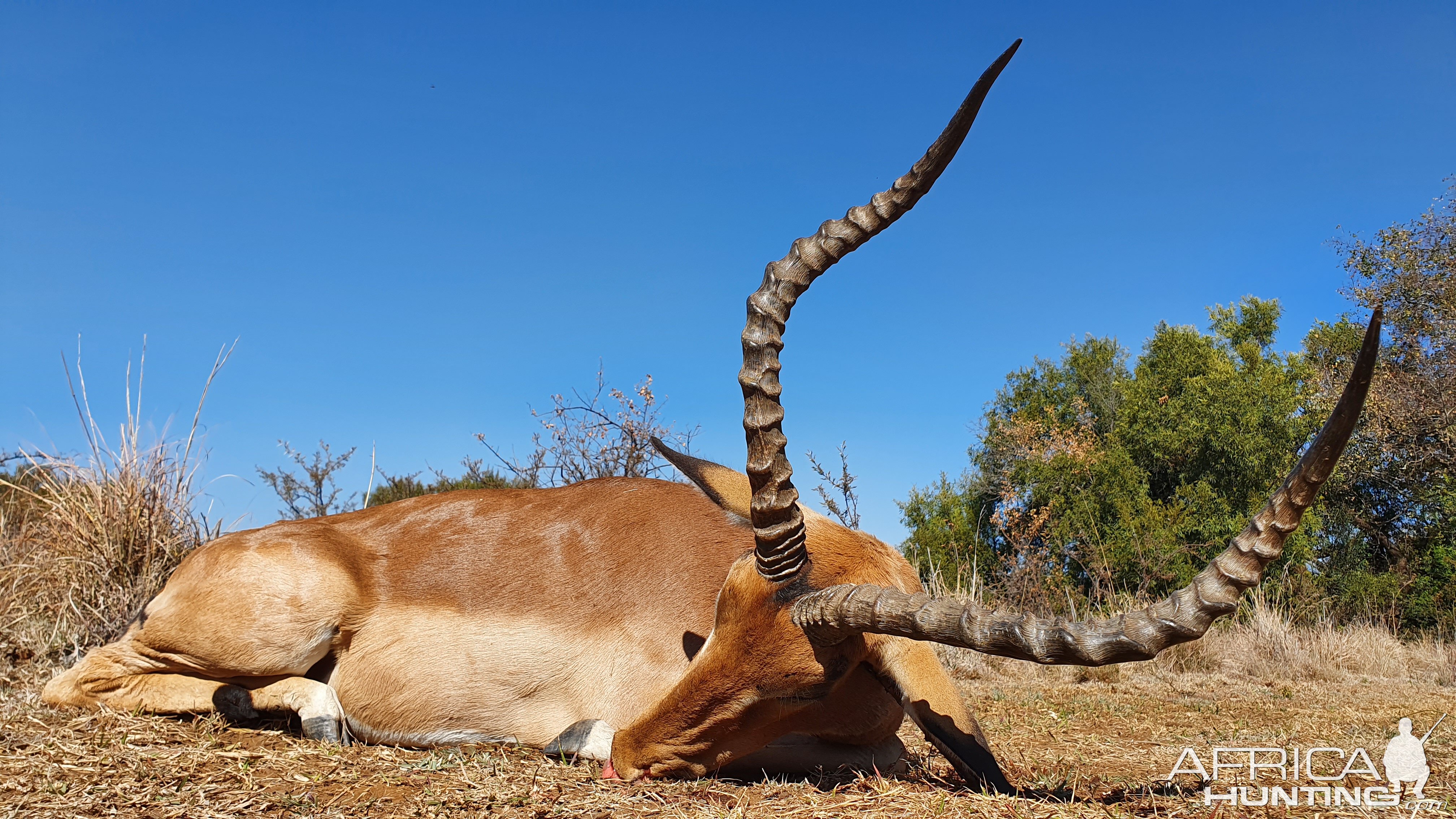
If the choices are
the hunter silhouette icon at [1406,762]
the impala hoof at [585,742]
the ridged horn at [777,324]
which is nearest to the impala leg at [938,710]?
the ridged horn at [777,324]

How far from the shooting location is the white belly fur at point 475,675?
4477 mm

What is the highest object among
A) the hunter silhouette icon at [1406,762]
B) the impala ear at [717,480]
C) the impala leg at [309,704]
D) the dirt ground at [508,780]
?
the impala ear at [717,480]

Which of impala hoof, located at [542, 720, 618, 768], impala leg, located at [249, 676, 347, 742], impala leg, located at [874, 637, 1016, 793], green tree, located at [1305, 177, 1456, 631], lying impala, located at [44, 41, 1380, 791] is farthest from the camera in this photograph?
green tree, located at [1305, 177, 1456, 631]

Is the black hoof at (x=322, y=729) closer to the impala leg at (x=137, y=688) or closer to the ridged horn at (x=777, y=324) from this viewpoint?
the impala leg at (x=137, y=688)

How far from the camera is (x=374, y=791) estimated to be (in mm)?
3666

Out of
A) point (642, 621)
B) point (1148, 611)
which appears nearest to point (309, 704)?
point (642, 621)

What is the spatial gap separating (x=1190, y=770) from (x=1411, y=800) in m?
0.85

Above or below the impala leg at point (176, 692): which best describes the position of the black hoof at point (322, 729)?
below

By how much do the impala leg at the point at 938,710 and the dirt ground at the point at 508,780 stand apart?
→ 112 mm

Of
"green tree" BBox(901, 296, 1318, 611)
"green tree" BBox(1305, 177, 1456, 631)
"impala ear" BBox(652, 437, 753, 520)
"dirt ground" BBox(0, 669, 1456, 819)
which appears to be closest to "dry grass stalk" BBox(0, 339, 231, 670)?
"dirt ground" BBox(0, 669, 1456, 819)

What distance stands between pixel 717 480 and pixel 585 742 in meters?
1.38

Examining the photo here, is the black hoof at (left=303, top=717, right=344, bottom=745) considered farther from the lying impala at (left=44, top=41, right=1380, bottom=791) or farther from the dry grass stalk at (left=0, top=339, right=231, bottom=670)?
the dry grass stalk at (left=0, top=339, right=231, bottom=670)

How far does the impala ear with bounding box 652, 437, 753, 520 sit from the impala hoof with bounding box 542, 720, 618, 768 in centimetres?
117

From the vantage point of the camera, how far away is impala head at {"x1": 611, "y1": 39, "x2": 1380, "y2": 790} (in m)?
2.76
